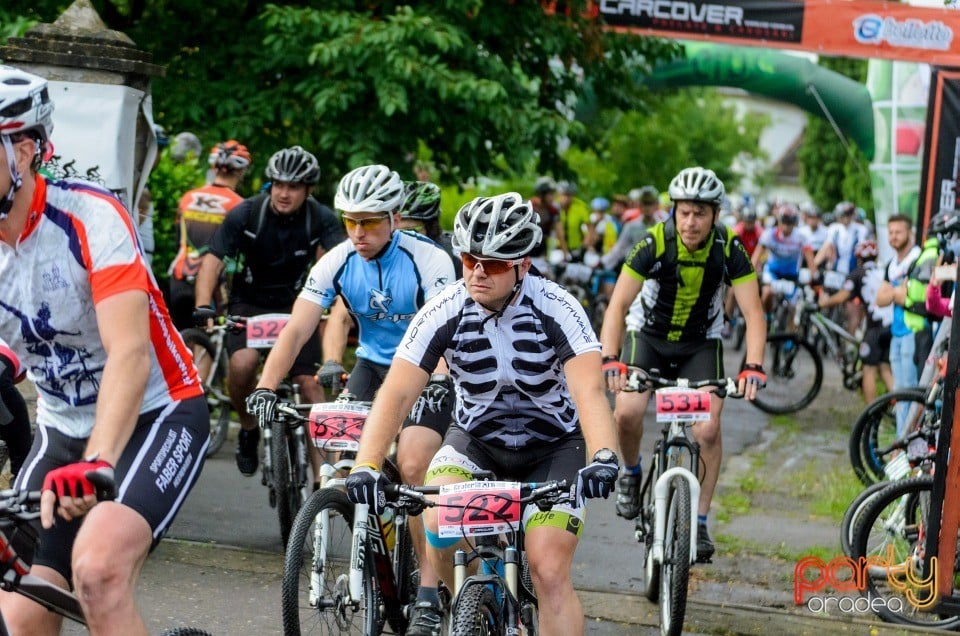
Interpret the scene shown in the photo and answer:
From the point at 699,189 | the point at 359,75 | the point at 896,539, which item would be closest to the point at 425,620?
the point at 699,189

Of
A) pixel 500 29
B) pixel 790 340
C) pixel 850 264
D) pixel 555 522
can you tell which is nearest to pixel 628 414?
pixel 555 522

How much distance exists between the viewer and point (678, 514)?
6.61m

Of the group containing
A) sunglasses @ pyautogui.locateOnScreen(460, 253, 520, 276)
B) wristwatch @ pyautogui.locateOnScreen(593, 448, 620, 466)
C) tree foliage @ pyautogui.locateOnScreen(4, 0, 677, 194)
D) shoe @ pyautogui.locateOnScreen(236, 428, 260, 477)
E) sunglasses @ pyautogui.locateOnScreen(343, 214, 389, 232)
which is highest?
tree foliage @ pyautogui.locateOnScreen(4, 0, 677, 194)

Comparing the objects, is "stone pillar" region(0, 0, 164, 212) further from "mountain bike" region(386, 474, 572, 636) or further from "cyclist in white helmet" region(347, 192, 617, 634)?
"mountain bike" region(386, 474, 572, 636)

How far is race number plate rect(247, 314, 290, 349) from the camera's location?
8.05 m

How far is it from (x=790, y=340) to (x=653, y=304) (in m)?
7.79

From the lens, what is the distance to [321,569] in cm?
526

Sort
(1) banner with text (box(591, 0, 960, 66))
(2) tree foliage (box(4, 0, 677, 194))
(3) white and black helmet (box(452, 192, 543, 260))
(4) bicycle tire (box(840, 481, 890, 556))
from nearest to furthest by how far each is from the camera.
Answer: (3) white and black helmet (box(452, 192, 543, 260))
(4) bicycle tire (box(840, 481, 890, 556))
(2) tree foliage (box(4, 0, 677, 194))
(1) banner with text (box(591, 0, 960, 66))

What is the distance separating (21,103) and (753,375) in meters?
4.42

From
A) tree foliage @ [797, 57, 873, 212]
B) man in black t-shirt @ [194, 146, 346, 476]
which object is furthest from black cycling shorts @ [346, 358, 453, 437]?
tree foliage @ [797, 57, 873, 212]

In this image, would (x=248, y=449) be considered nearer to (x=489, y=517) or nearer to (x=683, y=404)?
(x=683, y=404)

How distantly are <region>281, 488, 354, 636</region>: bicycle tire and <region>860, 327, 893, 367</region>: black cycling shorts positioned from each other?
903 cm

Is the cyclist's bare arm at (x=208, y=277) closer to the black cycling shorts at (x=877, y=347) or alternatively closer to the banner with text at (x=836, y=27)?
the black cycling shorts at (x=877, y=347)

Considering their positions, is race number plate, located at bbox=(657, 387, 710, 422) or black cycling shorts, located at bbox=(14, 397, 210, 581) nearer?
black cycling shorts, located at bbox=(14, 397, 210, 581)
